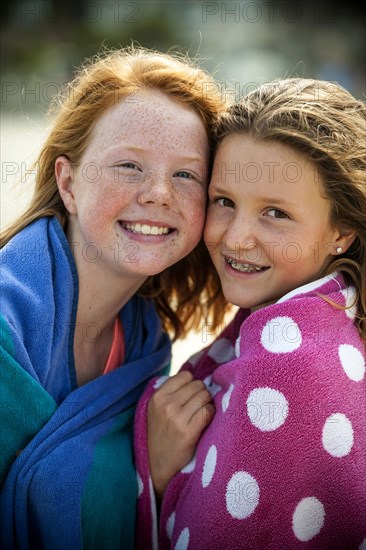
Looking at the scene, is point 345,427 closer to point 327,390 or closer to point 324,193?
point 327,390

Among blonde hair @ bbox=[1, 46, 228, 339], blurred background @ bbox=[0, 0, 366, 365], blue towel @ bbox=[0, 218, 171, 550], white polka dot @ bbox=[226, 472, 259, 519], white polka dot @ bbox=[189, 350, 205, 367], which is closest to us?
white polka dot @ bbox=[226, 472, 259, 519]

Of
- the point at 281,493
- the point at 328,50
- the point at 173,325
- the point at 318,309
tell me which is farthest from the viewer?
the point at 328,50

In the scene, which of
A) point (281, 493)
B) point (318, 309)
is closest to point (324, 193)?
point (318, 309)

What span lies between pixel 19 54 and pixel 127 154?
538 inches

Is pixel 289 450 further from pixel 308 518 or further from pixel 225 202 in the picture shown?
pixel 225 202

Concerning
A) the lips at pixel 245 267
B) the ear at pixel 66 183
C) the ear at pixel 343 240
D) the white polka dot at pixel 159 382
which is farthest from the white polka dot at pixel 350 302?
the ear at pixel 66 183


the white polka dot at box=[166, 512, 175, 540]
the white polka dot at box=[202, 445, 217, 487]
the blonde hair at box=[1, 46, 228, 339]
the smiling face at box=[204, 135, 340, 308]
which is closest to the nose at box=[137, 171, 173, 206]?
the smiling face at box=[204, 135, 340, 308]

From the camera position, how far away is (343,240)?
1.90 metres

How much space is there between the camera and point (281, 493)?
5.35 feet

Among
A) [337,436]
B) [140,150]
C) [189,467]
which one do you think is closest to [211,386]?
[189,467]

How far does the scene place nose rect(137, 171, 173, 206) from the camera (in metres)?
1.88

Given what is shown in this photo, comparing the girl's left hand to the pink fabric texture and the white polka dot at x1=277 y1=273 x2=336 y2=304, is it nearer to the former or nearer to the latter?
the pink fabric texture

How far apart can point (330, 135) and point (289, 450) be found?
799mm

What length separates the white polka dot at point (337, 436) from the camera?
164 cm
